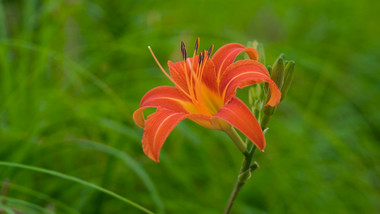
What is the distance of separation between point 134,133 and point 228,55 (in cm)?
72

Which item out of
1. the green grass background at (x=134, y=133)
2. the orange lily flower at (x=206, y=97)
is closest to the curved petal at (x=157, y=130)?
the orange lily flower at (x=206, y=97)

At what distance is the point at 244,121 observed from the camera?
0.75 meters

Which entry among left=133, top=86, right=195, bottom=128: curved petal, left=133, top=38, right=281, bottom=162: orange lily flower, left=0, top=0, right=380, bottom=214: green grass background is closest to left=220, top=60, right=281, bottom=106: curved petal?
left=133, top=38, right=281, bottom=162: orange lily flower

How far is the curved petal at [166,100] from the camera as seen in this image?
2.99 ft

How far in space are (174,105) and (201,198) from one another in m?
0.79

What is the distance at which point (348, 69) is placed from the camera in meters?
2.70

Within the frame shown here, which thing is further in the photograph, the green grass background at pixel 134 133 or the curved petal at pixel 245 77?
the green grass background at pixel 134 133

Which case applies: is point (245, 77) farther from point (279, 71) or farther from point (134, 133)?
point (134, 133)

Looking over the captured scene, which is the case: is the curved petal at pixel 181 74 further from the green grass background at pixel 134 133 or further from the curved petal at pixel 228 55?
the green grass background at pixel 134 133

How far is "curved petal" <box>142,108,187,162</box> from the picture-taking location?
773 mm

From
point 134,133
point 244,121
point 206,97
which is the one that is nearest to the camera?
point 244,121

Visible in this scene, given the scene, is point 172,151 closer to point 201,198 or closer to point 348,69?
point 201,198

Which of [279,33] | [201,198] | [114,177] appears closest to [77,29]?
[114,177]

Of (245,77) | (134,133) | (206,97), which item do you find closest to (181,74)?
(206,97)
